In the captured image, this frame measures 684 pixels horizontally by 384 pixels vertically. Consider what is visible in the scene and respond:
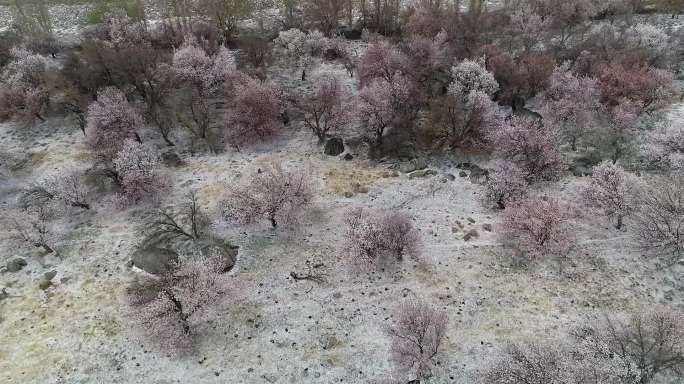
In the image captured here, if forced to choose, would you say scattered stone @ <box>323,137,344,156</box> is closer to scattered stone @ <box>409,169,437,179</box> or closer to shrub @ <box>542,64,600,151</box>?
scattered stone @ <box>409,169,437,179</box>

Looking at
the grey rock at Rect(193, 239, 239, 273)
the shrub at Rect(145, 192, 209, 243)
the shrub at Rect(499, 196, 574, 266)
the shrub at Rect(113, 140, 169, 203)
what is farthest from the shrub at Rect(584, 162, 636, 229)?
the shrub at Rect(113, 140, 169, 203)

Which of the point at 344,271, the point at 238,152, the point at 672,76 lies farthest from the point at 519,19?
the point at 344,271

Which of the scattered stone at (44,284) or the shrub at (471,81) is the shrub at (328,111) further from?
the scattered stone at (44,284)

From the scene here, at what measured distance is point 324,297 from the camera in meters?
34.9

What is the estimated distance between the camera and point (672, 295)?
34.0 metres

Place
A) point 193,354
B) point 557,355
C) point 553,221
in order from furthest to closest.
Answer: point 553,221
point 193,354
point 557,355

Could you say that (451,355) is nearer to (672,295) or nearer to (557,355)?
(557,355)

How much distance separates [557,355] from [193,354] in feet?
80.3

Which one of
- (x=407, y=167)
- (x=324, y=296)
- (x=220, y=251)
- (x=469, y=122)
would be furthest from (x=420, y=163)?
(x=220, y=251)

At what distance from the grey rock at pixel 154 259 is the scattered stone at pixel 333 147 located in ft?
64.3

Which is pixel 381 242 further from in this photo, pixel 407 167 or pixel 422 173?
pixel 407 167

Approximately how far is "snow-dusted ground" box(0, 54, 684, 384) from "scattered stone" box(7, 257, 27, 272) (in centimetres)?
62

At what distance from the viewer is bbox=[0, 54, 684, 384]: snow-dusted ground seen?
31.0m

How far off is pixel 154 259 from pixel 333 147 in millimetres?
21655
